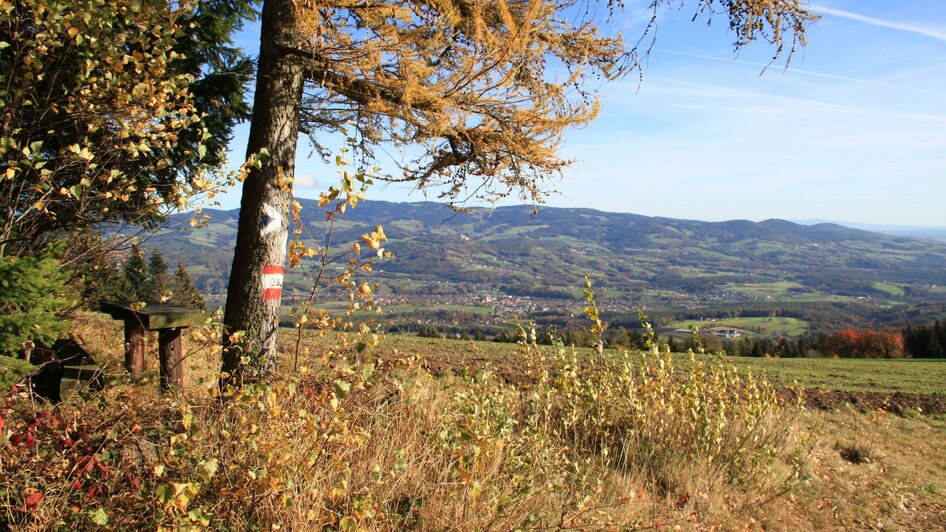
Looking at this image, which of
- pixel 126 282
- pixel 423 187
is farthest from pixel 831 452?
pixel 126 282

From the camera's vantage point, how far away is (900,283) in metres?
158

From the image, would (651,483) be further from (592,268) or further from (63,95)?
(592,268)

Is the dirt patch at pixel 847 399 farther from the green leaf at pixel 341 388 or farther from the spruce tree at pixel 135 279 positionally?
the spruce tree at pixel 135 279

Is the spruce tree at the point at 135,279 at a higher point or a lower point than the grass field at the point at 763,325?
higher

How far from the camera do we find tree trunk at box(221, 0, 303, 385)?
4.52 meters

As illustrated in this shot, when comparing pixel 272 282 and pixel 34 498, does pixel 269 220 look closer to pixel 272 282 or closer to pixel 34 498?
pixel 272 282

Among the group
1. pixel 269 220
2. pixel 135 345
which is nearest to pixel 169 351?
pixel 135 345

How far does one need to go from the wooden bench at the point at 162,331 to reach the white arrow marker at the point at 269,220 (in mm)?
1031

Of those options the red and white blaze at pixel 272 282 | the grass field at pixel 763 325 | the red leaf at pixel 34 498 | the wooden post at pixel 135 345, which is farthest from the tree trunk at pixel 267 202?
the grass field at pixel 763 325

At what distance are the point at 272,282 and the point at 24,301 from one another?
199cm

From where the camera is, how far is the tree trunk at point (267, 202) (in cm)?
452

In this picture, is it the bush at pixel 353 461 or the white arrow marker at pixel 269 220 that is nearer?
the bush at pixel 353 461

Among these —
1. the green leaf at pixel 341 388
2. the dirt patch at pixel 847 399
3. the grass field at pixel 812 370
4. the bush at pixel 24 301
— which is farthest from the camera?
the grass field at pixel 812 370

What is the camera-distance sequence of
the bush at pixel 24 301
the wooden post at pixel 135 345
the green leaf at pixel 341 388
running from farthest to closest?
1. the wooden post at pixel 135 345
2. the bush at pixel 24 301
3. the green leaf at pixel 341 388
